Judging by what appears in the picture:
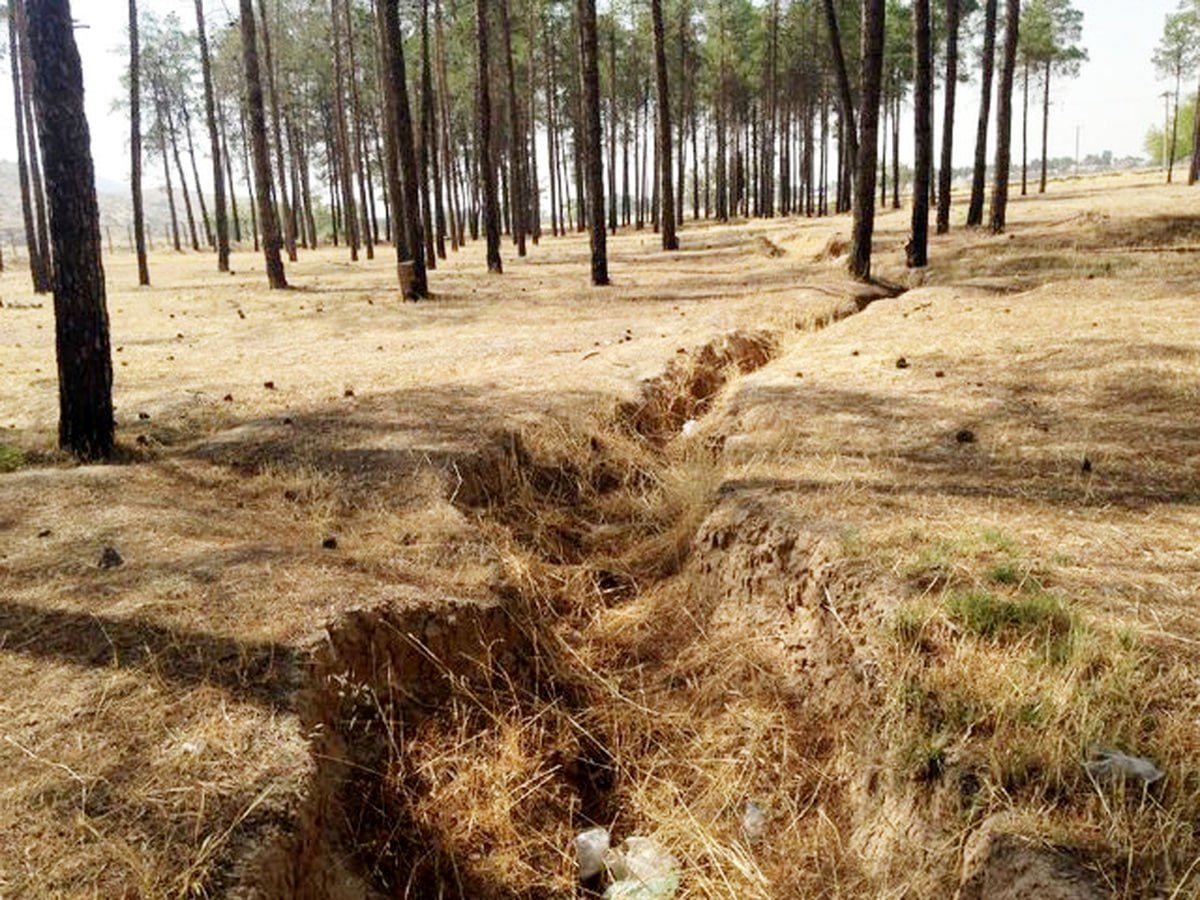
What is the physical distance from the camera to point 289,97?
3731cm

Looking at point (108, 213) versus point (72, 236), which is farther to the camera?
point (108, 213)

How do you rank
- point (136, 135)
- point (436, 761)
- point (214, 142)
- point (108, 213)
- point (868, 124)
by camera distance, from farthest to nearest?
point (108, 213)
point (214, 142)
point (136, 135)
point (868, 124)
point (436, 761)

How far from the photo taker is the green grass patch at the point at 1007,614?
290cm

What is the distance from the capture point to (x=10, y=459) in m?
5.58

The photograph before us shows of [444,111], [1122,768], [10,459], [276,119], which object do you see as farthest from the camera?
[444,111]

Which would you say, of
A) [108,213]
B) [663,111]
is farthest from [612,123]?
[108,213]

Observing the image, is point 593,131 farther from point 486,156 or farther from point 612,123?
point 612,123

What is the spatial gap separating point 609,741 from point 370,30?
111 ft

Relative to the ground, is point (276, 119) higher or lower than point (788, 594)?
higher

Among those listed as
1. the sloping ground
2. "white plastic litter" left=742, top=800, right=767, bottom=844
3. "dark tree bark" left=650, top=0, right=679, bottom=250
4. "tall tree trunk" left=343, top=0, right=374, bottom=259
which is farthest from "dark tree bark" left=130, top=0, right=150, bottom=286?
"white plastic litter" left=742, top=800, right=767, bottom=844

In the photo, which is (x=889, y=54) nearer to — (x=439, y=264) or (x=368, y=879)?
(x=439, y=264)

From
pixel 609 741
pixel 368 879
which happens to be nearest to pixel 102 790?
pixel 368 879

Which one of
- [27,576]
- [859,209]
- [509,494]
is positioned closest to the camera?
[27,576]

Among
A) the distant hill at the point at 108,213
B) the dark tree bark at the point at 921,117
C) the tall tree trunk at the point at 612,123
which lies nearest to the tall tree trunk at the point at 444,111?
the tall tree trunk at the point at 612,123
